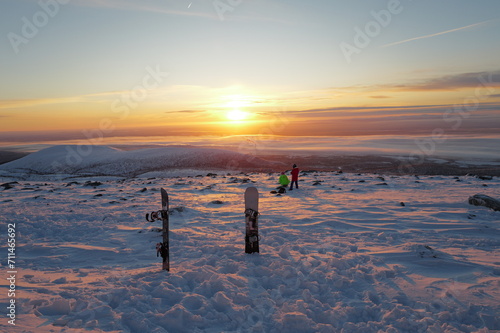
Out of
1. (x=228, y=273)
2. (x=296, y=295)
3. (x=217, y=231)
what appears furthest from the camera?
(x=217, y=231)

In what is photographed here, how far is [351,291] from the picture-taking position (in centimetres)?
644

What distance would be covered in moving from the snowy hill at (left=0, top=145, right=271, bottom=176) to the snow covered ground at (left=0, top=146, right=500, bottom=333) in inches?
1084

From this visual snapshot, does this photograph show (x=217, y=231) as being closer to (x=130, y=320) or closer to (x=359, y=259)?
(x=359, y=259)

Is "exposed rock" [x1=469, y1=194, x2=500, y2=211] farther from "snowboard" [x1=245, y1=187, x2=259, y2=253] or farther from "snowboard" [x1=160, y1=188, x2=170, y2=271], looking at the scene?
"snowboard" [x1=160, y1=188, x2=170, y2=271]

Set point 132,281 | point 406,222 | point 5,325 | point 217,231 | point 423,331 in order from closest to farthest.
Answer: point 5,325 → point 423,331 → point 132,281 → point 217,231 → point 406,222

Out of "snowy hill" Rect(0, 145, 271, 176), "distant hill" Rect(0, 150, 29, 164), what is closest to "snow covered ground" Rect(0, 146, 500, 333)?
"snowy hill" Rect(0, 145, 271, 176)

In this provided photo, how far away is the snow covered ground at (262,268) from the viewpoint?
211 inches

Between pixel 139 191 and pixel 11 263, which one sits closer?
pixel 11 263

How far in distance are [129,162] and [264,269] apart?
43325 mm

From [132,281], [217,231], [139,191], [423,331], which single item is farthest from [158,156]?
[423,331]

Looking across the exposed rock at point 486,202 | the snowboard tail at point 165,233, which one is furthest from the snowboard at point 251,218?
the exposed rock at point 486,202

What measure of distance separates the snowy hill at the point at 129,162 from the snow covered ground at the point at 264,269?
2872cm

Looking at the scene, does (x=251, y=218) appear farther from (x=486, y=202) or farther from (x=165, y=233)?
(x=486, y=202)

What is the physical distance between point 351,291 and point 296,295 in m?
1.21
